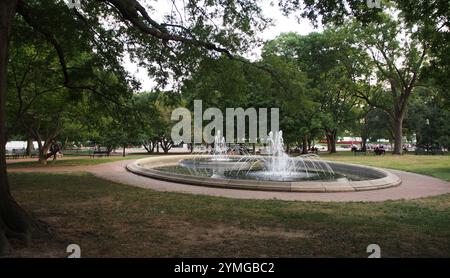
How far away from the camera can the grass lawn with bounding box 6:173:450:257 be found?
19.2 ft

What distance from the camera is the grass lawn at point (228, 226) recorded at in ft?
19.2

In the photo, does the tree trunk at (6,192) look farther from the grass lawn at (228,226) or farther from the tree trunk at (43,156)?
the tree trunk at (43,156)

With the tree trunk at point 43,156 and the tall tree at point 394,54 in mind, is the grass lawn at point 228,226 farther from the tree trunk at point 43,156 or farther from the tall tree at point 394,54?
the tall tree at point 394,54

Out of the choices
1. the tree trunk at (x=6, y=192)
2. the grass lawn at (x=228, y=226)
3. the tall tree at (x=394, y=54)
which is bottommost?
the grass lawn at (x=228, y=226)

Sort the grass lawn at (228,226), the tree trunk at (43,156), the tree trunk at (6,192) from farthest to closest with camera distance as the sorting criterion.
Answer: the tree trunk at (43,156) → the tree trunk at (6,192) → the grass lawn at (228,226)

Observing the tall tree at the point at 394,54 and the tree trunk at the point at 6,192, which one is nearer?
the tree trunk at the point at 6,192

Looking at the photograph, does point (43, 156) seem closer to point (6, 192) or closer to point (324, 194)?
point (324, 194)

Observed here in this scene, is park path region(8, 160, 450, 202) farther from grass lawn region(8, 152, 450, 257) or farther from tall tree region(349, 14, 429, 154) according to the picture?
tall tree region(349, 14, 429, 154)

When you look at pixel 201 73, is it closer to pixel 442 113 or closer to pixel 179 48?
pixel 179 48

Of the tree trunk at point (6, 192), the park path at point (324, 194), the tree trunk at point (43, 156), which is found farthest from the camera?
the tree trunk at point (43, 156)

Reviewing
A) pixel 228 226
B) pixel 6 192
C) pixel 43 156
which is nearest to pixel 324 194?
pixel 228 226

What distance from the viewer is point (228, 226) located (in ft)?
24.3

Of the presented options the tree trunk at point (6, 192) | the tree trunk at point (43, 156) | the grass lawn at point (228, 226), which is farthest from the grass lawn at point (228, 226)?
the tree trunk at point (43, 156)

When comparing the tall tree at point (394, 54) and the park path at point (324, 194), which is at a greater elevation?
the tall tree at point (394, 54)
